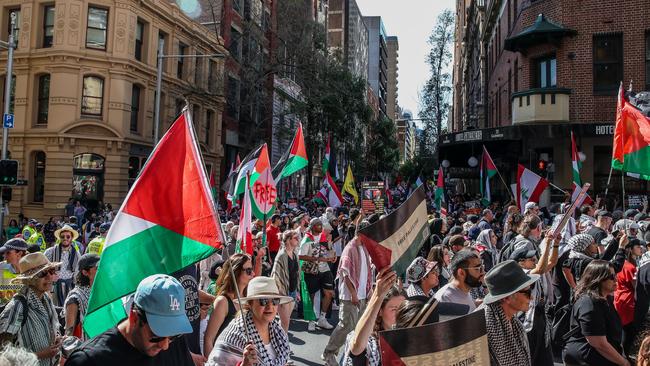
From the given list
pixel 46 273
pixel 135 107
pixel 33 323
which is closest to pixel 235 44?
pixel 135 107

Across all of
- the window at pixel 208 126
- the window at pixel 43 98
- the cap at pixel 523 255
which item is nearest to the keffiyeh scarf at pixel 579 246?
the cap at pixel 523 255

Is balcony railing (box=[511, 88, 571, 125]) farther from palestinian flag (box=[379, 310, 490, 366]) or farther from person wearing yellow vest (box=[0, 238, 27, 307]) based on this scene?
palestinian flag (box=[379, 310, 490, 366])

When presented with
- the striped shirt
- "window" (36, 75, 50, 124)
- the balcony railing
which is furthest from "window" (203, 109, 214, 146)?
the striped shirt

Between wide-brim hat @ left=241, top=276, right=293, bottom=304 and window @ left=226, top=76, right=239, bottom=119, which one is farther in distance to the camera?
window @ left=226, top=76, right=239, bottom=119

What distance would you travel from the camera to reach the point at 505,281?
149 inches

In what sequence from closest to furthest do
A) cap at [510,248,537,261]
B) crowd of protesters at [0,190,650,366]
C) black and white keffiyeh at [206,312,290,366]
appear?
crowd of protesters at [0,190,650,366]
black and white keffiyeh at [206,312,290,366]
cap at [510,248,537,261]

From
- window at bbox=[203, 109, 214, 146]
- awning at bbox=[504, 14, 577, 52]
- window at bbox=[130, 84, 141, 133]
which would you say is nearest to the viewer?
awning at bbox=[504, 14, 577, 52]

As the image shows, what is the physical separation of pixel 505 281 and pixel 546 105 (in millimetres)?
15950

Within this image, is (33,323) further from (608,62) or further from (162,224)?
(608,62)

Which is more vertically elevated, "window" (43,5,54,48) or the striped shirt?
"window" (43,5,54,48)

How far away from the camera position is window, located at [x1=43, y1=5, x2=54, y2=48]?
83.8ft

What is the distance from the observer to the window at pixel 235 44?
36.8m

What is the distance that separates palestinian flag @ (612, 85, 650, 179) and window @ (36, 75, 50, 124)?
24.0 m

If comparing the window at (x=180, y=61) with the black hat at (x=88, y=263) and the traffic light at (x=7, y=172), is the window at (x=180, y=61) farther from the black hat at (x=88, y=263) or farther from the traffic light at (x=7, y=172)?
the black hat at (x=88, y=263)
